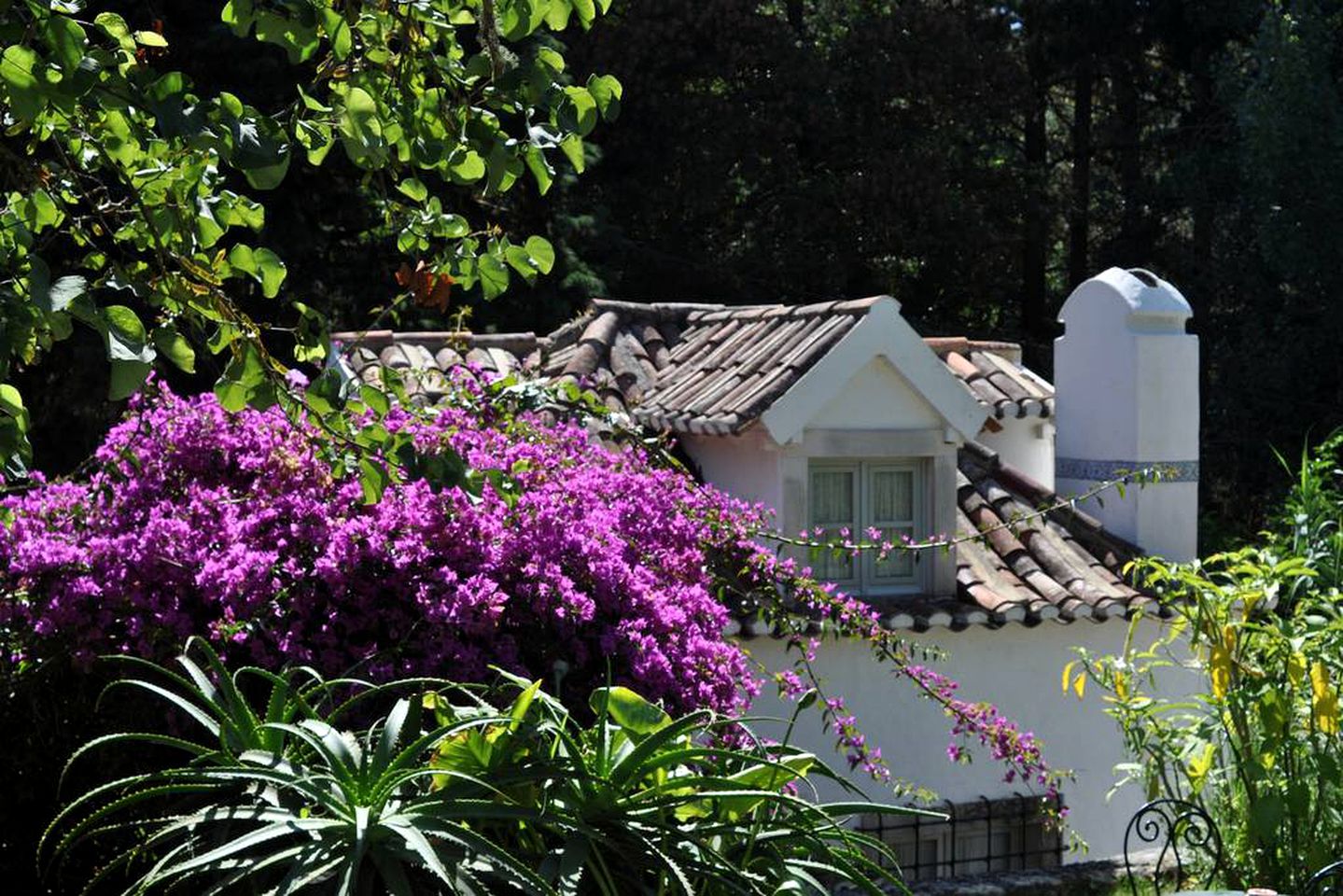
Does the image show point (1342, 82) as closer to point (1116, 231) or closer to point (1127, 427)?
point (1116, 231)

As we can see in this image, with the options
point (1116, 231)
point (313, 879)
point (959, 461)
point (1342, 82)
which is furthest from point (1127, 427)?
point (1116, 231)

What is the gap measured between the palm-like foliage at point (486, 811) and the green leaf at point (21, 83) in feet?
4.12

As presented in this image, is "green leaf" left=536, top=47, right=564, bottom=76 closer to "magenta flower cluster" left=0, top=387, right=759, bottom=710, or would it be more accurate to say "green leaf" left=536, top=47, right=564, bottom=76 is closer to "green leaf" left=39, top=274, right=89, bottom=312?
"magenta flower cluster" left=0, top=387, right=759, bottom=710

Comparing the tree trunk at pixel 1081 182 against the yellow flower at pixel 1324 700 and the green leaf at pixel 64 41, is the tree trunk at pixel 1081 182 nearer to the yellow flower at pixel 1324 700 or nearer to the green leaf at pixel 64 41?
the yellow flower at pixel 1324 700

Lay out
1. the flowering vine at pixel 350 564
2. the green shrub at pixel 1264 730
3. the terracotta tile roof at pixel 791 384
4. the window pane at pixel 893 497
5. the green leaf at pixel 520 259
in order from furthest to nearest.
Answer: the window pane at pixel 893 497 < the terracotta tile roof at pixel 791 384 < the green shrub at pixel 1264 730 < the flowering vine at pixel 350 564 < the green leaf at pixel 520 259

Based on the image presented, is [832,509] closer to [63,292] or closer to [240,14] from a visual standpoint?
[240,14]

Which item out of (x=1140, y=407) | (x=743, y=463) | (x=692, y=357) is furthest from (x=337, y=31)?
(x=1140, y=407)

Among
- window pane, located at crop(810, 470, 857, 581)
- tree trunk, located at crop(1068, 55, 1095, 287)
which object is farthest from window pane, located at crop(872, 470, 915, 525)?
tree trunk, located at crop(1068, 55, 1095, 287)

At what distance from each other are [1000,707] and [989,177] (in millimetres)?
17540

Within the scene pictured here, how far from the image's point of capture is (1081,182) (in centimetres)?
2789

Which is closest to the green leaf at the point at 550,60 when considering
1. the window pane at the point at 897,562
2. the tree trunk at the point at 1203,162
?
the window pane at the point at 897,562

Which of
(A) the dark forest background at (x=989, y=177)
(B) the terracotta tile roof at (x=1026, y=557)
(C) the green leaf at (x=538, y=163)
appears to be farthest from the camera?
(A) the dark forest background at (x=989, y=177)

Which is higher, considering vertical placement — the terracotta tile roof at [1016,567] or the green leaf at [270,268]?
the green leaf at [270,268]

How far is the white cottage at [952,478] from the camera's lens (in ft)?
32.8
